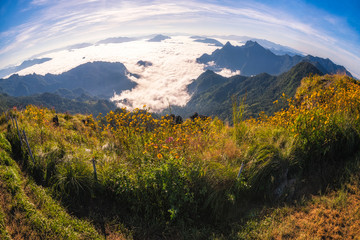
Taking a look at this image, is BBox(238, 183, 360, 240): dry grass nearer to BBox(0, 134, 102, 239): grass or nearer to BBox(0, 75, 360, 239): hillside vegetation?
BBox(0, 75, 360, 239): hillside vegetation

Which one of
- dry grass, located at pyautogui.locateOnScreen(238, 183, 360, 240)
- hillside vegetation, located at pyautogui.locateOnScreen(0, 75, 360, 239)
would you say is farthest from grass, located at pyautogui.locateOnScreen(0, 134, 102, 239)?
dry grass, located at pyautogui.locateOnScreen(238, 183, 360, 240)

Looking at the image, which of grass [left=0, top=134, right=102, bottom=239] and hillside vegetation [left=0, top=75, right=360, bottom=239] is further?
hillside vegetation [left=0, top=75, right=360, bottom=239]

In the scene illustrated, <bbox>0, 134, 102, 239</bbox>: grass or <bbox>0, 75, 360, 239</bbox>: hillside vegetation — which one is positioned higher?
<bbox>0, 75, 360, 239</bbox>: hillside vegetation

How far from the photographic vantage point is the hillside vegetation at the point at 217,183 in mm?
4305

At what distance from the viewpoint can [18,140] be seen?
21.9 ft

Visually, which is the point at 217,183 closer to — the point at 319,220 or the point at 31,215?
the point at 319,220

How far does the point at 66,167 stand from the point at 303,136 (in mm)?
7544

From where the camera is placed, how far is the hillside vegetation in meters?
4.30

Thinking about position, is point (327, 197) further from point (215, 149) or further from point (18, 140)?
point (18, 140)

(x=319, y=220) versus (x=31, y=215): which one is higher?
(x=319, y=220)

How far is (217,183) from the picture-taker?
470cm

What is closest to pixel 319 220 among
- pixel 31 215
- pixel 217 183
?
pixel 217 183

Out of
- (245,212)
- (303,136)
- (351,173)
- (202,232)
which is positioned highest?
(303,136)

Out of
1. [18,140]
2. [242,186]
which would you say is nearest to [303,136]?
[242,186]
